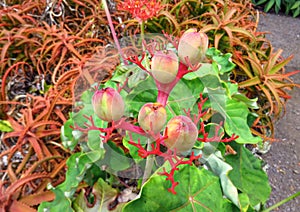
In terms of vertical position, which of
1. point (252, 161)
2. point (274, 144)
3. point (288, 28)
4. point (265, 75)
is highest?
point (252, 161)

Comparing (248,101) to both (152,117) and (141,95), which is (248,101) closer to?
(141,95)

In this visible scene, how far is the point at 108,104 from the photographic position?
438mm

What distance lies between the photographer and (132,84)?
30.9 inches

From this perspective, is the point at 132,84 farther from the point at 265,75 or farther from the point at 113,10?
the point at 113,10

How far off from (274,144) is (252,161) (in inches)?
38.5

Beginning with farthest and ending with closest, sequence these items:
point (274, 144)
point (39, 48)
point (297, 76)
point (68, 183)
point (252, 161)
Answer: point (297, 76) → point (274, 144) → point (39, 48) → point (252, 161) → point (68, 183)

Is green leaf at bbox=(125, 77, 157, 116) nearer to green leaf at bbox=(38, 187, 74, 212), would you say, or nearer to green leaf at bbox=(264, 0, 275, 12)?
green leaf at bbox=(38, 187, 74, 212)

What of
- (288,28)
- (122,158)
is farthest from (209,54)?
(288,28)

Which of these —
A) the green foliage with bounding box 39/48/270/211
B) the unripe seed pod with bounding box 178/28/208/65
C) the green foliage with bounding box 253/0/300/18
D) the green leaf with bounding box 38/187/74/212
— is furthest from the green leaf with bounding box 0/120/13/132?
the green foliage with bounding box 253/0/300/18

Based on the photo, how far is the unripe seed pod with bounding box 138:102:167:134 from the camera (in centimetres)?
43

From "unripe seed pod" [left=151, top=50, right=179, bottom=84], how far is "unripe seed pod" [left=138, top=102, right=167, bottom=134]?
56 mm

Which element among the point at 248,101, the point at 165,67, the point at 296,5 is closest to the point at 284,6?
the point at 296,5

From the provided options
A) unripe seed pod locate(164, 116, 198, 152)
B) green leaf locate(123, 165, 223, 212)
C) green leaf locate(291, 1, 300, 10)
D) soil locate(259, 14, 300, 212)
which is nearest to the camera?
unripe seed pod locate(164, 116, 198, 152)

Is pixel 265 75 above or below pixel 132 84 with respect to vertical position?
below
